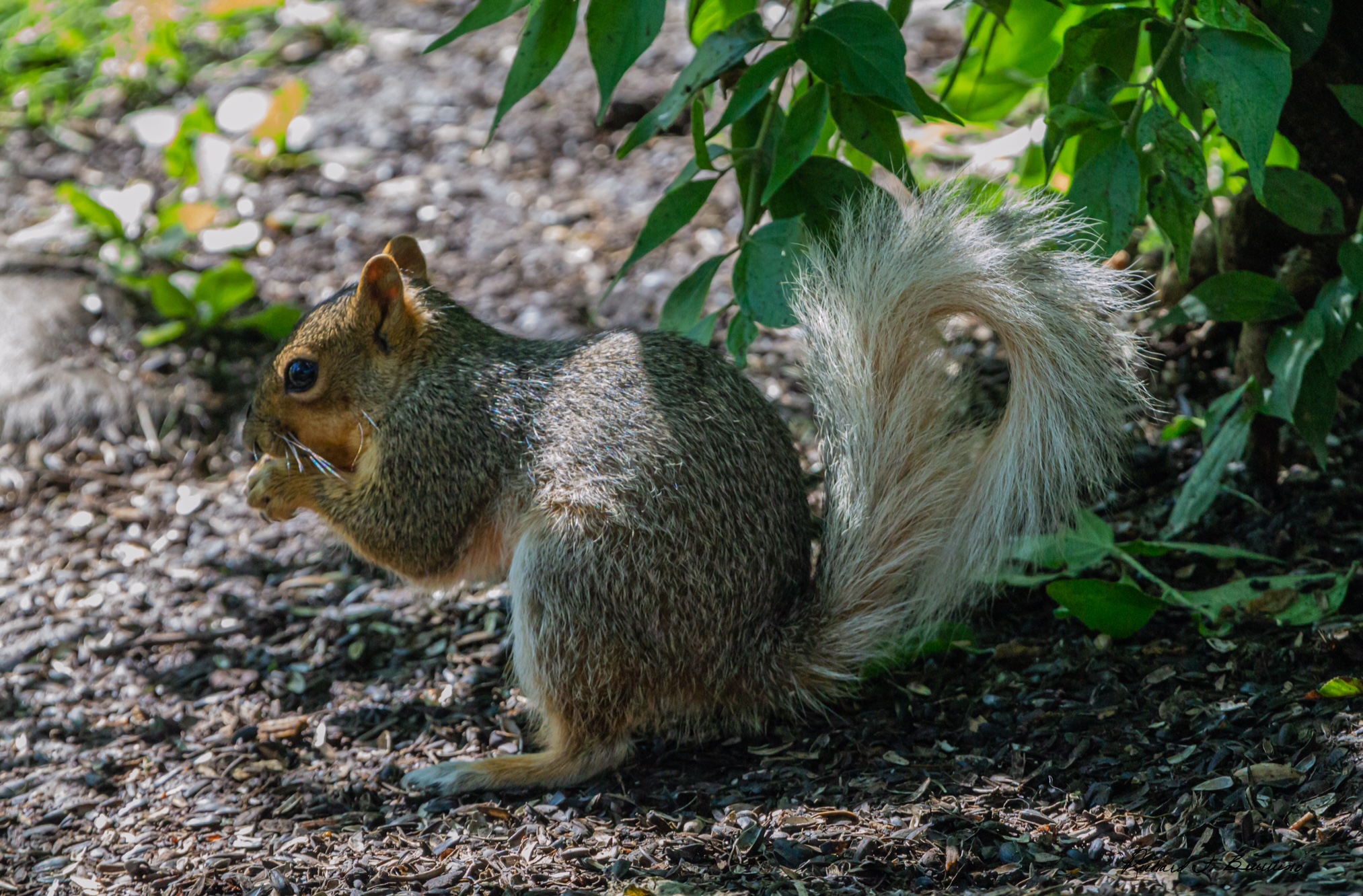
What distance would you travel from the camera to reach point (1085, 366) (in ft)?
7.43

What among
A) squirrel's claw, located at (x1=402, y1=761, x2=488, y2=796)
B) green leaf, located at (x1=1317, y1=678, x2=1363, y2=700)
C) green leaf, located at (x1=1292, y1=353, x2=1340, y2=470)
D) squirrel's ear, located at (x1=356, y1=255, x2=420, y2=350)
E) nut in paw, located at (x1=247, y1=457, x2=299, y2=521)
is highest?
green leaf, located at (x1=1292, y1=353, x2=1340, y2=470)

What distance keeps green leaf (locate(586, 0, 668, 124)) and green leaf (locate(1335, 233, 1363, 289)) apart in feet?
4.60

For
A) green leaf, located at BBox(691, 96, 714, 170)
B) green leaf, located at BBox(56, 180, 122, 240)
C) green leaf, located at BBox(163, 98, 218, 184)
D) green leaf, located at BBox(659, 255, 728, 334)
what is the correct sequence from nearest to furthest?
green leaf, located at BBox(691, 96, 714, 170) → green leaf, located at BBox(659, 255, 728, 334) → green leaf, located at BBox(56, 180, 122, 240) → green leaf, located at BBox(163, 98, 218, 184)

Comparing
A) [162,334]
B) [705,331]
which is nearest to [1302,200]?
[705,331]

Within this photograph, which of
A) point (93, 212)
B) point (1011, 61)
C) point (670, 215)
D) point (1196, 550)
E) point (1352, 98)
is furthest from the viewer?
point (93, 212)

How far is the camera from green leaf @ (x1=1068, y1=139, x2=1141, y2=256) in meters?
2.05

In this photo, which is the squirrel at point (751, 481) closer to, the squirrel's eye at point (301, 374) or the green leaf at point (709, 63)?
the squirrel's eye at point (301, 374)

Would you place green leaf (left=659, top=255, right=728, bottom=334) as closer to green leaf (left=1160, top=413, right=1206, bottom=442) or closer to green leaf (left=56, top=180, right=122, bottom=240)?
green leaf (left=1160, top=413, right=1206, bottom=442)

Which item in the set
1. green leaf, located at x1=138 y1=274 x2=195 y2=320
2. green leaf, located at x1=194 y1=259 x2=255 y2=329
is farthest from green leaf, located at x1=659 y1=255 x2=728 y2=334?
green leaf, located at x1=138 y1=274 x2=195 y2=320

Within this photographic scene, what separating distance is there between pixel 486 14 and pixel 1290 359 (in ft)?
5.61

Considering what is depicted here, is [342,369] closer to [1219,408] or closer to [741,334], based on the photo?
[741,334]

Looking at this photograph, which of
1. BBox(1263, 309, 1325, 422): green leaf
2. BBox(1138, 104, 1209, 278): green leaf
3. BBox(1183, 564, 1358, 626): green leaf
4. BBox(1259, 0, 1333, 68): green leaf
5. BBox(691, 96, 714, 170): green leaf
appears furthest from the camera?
BBox(1183, 564, 1358, 626): green leaf

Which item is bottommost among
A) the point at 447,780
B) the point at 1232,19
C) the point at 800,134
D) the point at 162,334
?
the point at 447,780

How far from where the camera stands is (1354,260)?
7.89 ft
